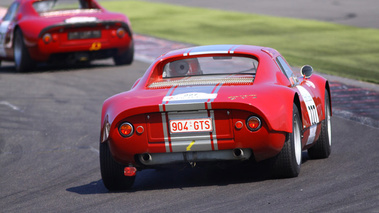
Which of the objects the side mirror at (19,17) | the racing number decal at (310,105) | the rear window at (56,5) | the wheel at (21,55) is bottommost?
the wheel at (21,55)

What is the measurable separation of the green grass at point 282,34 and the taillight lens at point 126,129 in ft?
25.2

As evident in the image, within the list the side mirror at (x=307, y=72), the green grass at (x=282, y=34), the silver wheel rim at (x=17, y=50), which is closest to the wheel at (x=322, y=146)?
the side mirror at (x=307, y=72)

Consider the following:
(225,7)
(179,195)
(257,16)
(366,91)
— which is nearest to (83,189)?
(179,195)

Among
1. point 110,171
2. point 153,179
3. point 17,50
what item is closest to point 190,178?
point 153,179

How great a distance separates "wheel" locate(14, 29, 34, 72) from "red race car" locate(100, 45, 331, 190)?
32.1 ft

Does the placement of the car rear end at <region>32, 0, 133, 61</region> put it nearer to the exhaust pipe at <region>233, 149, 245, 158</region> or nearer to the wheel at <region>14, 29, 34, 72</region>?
the wheel at <region>14, 29, 34, 72</region>

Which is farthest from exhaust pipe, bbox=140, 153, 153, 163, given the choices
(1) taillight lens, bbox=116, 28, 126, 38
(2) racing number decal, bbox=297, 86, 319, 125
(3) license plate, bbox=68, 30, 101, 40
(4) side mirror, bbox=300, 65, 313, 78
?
(1) taillight lens, bbox=116, 28, 126, 38

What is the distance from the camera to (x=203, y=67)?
326 inches

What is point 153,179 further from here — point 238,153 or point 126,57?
point 126,57

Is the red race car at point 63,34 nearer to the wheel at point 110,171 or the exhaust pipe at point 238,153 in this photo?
the wheel at point 110,171

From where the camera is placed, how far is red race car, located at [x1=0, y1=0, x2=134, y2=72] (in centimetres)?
1677

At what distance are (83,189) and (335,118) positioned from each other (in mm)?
4468

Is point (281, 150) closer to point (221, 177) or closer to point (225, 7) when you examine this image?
point (221, 177)

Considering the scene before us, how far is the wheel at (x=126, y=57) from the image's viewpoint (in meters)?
17.8
